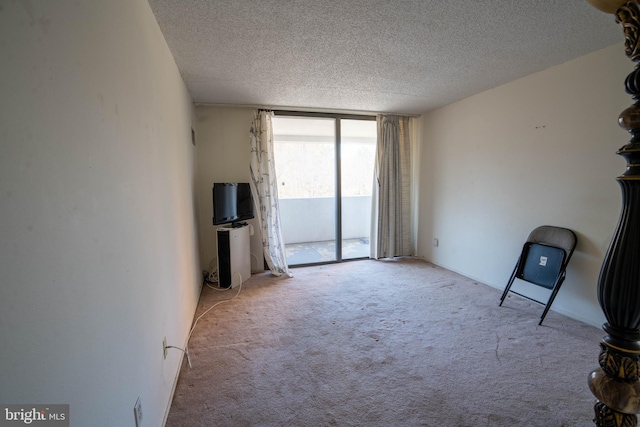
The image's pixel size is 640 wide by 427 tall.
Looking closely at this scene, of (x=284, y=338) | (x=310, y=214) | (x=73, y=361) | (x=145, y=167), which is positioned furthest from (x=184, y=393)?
(x=310, y=214)

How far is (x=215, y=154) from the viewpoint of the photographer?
3.74m

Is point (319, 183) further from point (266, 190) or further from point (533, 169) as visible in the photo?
point (533, 169)

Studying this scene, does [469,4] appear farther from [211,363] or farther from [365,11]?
[211,363]

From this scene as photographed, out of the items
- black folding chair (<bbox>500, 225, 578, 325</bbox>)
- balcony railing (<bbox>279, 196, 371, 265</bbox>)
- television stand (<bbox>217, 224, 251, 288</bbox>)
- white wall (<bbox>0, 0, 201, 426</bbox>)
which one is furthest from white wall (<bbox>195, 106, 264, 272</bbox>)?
black folding chair (<bbox>500, 225, 578, 325</bbox>)

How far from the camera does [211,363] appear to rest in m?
2.01

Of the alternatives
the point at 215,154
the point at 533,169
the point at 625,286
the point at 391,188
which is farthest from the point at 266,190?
the point at 625,286

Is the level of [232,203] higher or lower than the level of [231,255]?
higher

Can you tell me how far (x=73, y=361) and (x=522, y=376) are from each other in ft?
7.91

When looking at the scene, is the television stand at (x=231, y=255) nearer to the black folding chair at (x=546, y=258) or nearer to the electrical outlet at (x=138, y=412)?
the electrical outlet at (x=138, y=412)

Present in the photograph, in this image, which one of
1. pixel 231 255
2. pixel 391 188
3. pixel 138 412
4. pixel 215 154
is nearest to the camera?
pixel 138 412

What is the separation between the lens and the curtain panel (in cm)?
374

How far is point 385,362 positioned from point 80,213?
2.01 metres

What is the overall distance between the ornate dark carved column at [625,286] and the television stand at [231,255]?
10.6ft

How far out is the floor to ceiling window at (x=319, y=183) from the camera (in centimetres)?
554
